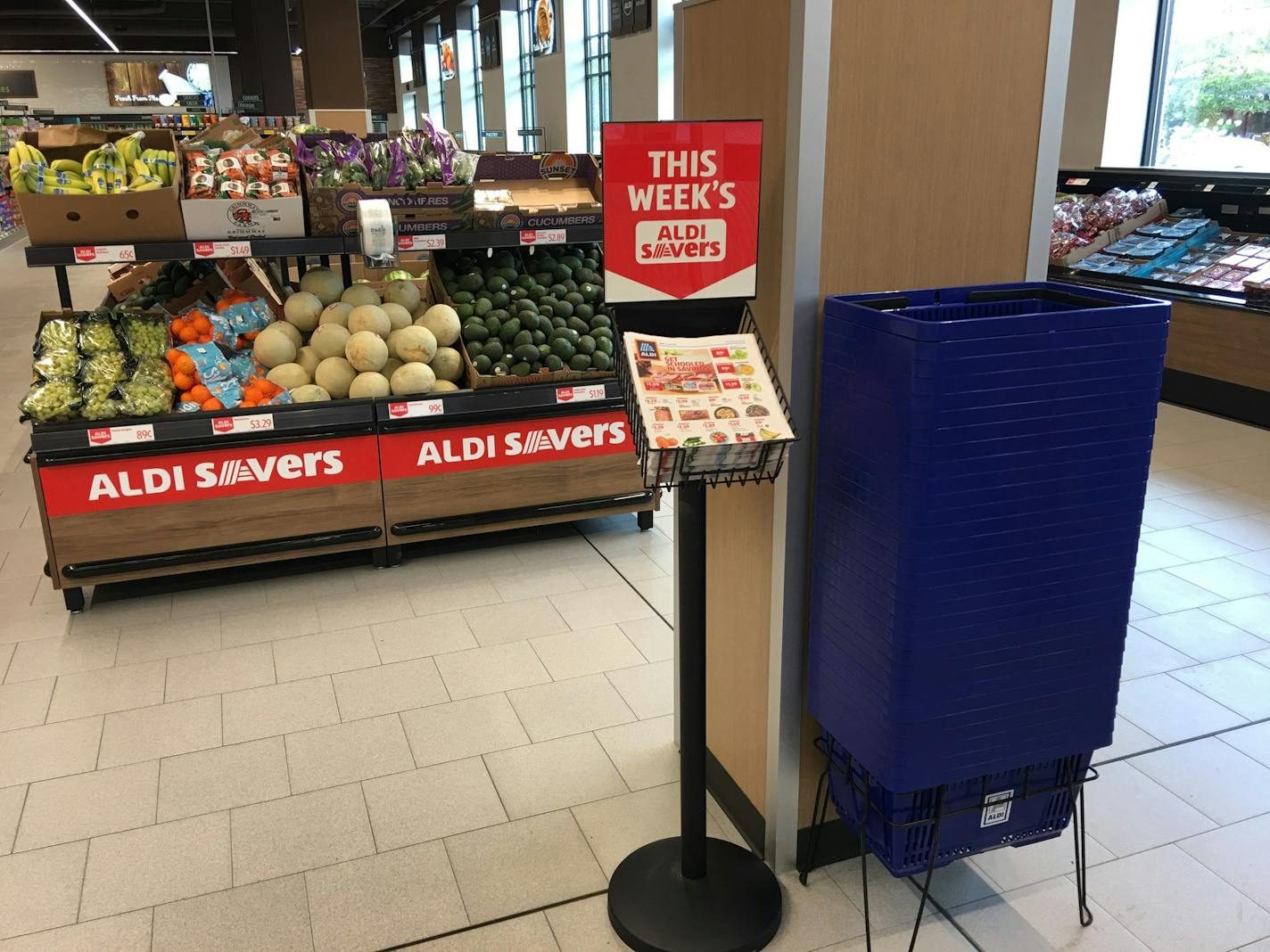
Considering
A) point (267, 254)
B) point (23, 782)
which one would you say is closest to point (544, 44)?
point (267, 254)

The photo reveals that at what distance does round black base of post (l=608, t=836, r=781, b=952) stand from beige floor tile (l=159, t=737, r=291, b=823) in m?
1.04

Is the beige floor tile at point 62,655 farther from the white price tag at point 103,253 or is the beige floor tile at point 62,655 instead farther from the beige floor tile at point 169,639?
the white price tag at point 103,253

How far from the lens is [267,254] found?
13.0 ft

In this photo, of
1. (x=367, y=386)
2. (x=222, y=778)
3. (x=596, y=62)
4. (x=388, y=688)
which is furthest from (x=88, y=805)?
(x=596, y=62)

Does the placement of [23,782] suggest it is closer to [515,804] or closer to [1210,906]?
[515,804]

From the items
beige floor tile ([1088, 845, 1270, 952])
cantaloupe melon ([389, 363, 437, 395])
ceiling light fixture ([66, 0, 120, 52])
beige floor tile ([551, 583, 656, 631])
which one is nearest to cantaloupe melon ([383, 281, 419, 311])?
cantaloupe melon ([389, 363, 437, 395])

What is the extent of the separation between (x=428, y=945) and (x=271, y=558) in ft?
7.12

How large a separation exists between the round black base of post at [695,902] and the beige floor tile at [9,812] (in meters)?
1.53

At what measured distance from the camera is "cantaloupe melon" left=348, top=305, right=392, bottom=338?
13.4 ft

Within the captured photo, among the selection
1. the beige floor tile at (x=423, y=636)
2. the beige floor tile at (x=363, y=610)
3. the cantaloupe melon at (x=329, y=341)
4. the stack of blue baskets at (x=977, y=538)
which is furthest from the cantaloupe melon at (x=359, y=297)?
the stack of blue baskets at (x=977, y=538)

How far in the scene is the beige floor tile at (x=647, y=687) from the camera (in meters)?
3.10

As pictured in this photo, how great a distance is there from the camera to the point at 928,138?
204 centimetres

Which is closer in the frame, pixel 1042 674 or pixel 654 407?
pixel 654 407

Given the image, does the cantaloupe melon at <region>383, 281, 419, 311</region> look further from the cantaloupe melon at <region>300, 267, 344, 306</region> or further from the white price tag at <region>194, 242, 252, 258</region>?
the white price tag at <region>194, 242, 252, 258</region>
